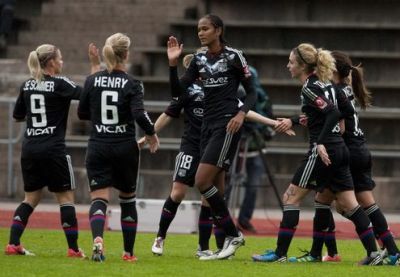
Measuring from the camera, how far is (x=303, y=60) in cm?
1295

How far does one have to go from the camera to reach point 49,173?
43.3ft

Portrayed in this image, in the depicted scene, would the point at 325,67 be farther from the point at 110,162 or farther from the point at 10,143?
the point at 10,143

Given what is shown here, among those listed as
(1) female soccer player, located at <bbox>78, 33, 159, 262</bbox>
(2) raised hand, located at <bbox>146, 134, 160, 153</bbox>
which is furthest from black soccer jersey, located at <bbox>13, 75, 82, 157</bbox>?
(2) raised hand, located at <bbox>146, 134, 160, 153</bbox>

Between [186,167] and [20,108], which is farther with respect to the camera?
[186,167]

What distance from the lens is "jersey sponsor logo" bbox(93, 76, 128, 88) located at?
12602 millimetres

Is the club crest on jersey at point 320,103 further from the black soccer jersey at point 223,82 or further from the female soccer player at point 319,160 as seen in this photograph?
the black soccer jersey at point 223,82

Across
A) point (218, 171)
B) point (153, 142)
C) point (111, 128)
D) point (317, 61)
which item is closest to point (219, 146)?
point (218, 171)

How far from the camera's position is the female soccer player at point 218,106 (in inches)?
512

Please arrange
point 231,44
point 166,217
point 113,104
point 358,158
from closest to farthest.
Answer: point 113,104, point 358,158, point 166,217, point 231,44

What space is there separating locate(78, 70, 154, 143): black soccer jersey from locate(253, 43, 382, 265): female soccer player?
1.52 meters

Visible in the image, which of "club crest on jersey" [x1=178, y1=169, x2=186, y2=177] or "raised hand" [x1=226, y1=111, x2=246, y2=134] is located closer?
"raised hand" [x1=226, y1=111, x2=246, y2=134]

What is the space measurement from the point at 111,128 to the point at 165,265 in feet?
4.47

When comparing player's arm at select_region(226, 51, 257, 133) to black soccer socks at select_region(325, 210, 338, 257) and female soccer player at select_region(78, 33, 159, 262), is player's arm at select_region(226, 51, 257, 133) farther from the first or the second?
black soccer socks at select_region(325, 210, 338, 257)

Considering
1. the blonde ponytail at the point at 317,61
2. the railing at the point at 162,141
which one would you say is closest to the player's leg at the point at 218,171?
the blonde ponytail at the point at 317,61
